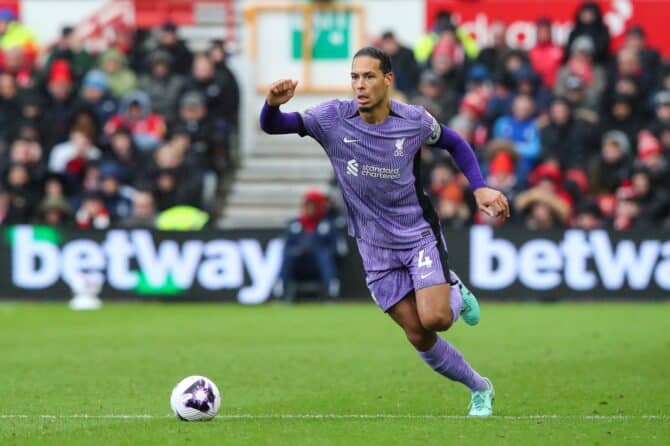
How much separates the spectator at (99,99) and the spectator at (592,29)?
711 cm

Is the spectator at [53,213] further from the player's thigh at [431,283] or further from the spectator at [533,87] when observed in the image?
the player's thigh at [431,283]

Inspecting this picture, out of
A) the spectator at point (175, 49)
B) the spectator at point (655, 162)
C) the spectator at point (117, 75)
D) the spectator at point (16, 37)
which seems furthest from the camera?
the spectator at point (16, 37)

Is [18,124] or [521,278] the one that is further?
[18,124]

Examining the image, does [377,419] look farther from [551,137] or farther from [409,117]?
[551,137]

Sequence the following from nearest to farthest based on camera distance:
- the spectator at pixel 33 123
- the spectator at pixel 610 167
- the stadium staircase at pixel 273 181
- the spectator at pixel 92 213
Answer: the spectator at pixel 610 167 → the spectator at pixel 92 213 → the spectator at pixel 33 123 → the stadium staircase at pixel 273 181

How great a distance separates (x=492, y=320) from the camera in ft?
57.2

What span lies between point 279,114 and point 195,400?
1.82 m

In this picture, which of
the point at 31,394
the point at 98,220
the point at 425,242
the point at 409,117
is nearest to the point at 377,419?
the point at 425,242

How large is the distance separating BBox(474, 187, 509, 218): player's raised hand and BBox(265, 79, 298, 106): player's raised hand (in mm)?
1344

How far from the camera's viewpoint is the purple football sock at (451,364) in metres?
9.37

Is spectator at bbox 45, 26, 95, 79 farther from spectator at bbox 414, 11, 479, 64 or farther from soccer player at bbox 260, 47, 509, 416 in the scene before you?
soccer player at bbox 260, 47, 509, 416

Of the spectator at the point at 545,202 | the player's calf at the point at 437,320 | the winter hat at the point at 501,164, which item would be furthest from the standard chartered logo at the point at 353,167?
the winter hat at the point at 501,164

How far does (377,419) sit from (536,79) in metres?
13.6

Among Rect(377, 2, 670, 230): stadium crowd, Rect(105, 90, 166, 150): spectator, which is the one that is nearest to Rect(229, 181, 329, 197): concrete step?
Rect(105, 90, 166, 150): spectator
